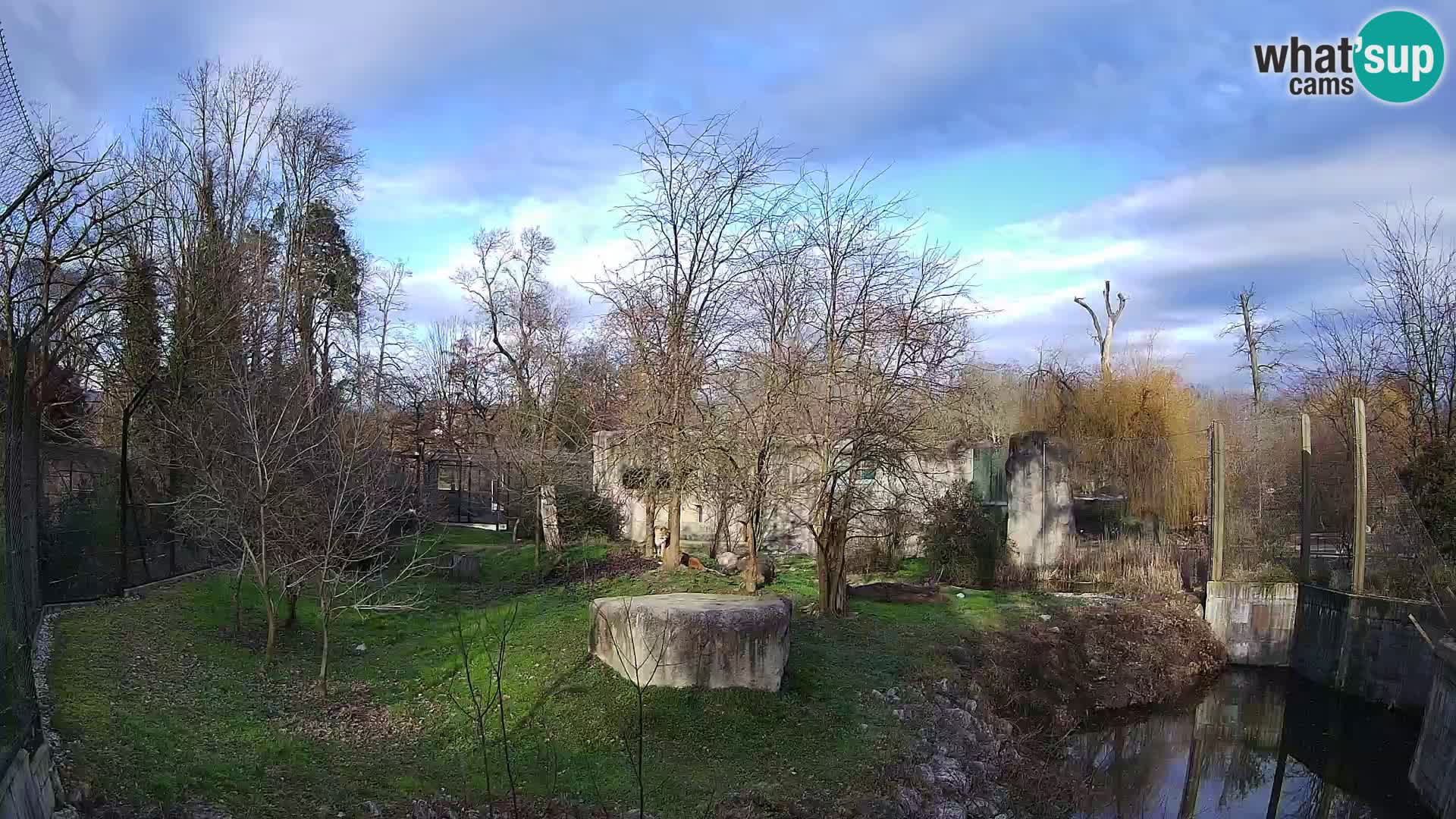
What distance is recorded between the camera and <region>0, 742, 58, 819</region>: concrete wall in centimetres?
469

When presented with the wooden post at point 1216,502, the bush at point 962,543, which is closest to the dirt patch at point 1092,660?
the wooden post at point 1216,502

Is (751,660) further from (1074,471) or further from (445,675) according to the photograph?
(1074,471)

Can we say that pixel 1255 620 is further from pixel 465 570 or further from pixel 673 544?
pixel 465 570

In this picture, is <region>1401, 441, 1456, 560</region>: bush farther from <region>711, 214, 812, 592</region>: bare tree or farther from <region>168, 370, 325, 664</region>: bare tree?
<region>168, 370, 325, 664</region>: bare tree

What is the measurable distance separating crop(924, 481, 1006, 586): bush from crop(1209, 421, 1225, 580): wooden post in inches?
147

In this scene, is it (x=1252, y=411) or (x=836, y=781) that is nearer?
(x=836, y=781)

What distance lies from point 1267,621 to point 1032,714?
627 cm

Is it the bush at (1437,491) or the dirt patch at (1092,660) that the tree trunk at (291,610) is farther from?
the bush at (1437,491)

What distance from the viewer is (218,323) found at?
1784cm

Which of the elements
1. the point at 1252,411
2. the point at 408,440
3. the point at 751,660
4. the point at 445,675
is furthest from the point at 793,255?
the point at 408,440

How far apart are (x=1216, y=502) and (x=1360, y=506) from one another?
3.04 m

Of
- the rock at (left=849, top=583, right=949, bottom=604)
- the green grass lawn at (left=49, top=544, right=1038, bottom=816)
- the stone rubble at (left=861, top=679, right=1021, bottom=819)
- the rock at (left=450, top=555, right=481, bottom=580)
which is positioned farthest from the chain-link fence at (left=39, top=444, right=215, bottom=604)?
the rock at (left=849, top=583, right=949, bottom=604)

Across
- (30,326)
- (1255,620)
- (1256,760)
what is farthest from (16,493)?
(1255,620)

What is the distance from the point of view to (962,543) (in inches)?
704
